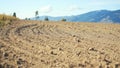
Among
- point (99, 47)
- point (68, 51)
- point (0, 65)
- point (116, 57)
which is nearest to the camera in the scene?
point (0, 65)

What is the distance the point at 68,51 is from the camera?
11250 mm

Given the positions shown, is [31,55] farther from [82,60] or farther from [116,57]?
[116,57]

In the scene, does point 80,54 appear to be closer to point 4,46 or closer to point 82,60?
point 82,60

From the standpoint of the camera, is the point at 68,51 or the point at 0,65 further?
the point at 68,51

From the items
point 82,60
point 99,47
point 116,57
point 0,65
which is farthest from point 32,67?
point 99,47

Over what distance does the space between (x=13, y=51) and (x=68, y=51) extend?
6.97 feet

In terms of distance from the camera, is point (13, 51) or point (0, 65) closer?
point (0, 65)

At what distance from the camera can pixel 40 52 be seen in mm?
10836

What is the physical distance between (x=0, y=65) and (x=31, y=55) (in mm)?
1741

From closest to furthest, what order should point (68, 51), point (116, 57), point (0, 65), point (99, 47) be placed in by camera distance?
point (0, 65)
point (116, 57)
point (68, 51)
point (99, 47)

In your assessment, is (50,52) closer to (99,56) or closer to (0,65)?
(99,56)

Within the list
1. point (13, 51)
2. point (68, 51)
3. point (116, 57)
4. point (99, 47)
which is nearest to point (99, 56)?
point (116, 57)

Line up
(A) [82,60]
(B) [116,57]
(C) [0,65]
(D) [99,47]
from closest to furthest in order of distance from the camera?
(C) [0,65], (A) [82,60], (B) [116,57], (D) [99,47]

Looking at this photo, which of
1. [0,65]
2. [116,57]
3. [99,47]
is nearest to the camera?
[0,65]
